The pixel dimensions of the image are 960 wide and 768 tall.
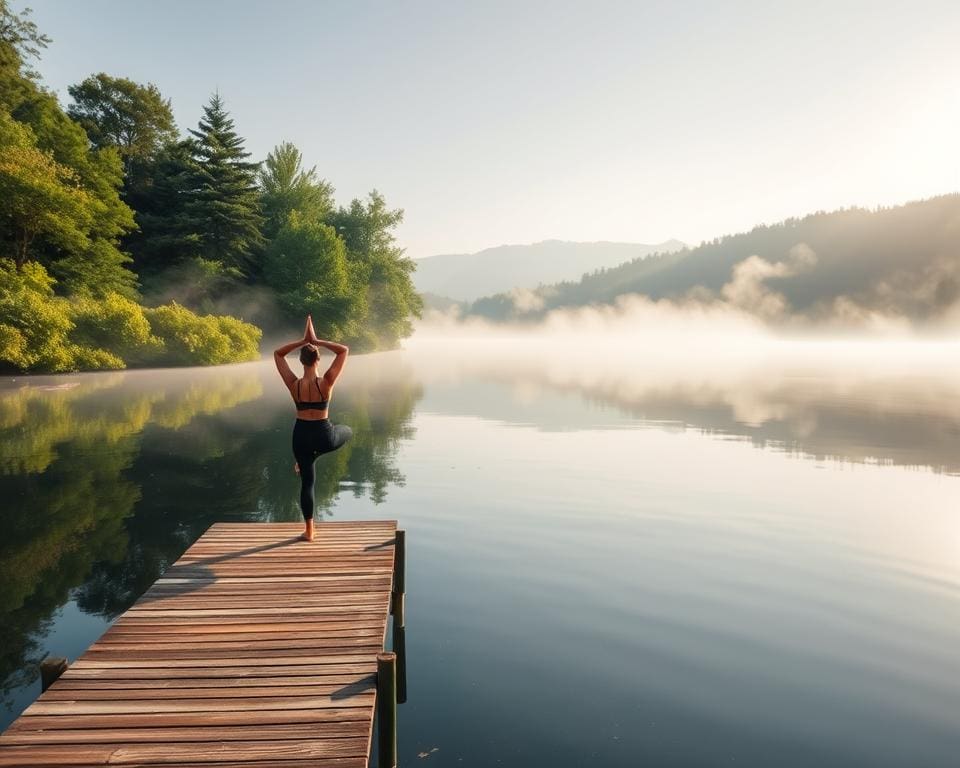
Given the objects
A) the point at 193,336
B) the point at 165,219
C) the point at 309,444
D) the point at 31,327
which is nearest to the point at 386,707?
the point at 309,444

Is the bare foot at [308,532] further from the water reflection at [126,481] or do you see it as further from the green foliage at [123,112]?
the green foliage at [123,112]

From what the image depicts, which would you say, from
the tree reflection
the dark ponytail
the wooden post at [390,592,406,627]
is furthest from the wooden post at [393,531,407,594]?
the tree reflection

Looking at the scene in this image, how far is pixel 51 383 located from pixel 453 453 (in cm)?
2649

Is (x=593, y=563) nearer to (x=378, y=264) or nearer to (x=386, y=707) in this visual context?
(x=386, y=707)

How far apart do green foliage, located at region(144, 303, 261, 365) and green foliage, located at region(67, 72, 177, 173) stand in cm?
3111

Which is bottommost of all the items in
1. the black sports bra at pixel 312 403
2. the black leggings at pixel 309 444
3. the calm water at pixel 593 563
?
the calm water at pixel 593 563

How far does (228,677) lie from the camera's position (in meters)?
4.90

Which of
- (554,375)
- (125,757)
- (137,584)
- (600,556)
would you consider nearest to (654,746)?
(125,757)

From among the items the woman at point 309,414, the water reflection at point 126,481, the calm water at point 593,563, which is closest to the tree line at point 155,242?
the water reflection at point 126,481

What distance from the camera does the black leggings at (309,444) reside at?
825cm

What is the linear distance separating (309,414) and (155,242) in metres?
62.6

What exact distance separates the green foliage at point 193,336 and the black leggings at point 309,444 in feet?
146

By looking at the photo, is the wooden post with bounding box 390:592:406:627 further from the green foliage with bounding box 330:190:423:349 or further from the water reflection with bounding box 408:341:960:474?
the green foliage with bounding box 330:190:423:349

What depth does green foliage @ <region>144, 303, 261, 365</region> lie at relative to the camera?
156 ft
